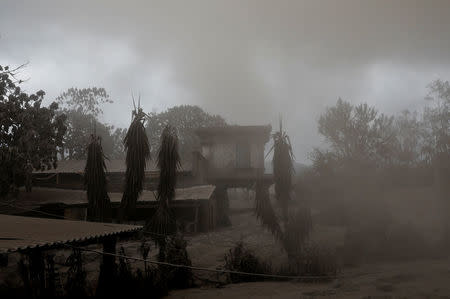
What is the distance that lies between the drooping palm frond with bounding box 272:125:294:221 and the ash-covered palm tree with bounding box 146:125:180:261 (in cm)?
404

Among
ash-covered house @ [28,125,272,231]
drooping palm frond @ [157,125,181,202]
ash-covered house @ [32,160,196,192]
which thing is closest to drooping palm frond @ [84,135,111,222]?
drooping palm frond @ [157,125,181,202]

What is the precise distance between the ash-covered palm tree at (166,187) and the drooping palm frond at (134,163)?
78 centimetres

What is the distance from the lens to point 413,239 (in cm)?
1855

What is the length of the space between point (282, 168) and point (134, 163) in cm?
581

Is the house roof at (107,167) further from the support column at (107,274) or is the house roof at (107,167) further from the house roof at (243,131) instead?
the support column at (107,274)

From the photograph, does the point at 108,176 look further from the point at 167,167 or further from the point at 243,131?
the point at 167,167

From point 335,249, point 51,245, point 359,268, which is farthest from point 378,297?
point 51,245

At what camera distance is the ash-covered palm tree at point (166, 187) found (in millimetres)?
14938

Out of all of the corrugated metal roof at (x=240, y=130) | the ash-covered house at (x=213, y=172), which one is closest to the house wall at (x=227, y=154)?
the ash-covered house at (x=213, y=172)

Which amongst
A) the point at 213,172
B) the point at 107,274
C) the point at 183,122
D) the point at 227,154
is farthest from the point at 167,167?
the point at 183,122

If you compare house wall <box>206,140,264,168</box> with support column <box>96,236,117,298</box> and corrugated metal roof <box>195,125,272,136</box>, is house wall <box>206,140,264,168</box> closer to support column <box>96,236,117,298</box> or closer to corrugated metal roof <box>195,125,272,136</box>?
corrugated metal roof <box>195,125,272,136</box>

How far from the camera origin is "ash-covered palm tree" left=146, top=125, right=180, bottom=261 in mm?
14938

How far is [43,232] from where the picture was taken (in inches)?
369

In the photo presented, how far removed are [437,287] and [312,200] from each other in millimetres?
17192
